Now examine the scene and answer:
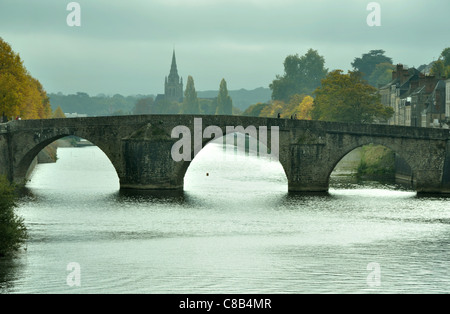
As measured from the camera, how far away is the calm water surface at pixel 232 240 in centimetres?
3130

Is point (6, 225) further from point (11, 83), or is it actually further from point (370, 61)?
point (370, 61)

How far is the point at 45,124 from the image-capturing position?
6122 centimetres

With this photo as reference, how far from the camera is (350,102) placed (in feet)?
272

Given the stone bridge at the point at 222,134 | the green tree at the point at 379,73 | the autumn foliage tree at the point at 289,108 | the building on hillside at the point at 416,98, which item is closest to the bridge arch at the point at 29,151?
the stone bridge at the point at 222,134

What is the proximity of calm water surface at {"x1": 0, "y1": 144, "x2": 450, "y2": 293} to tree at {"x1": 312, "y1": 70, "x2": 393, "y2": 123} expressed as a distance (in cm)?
1926

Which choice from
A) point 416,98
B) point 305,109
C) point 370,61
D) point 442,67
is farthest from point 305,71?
point 416,98

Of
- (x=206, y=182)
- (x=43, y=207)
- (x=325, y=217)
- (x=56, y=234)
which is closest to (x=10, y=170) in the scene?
(x=43, y=207)

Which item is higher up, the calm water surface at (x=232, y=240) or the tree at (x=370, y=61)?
the tree at (x=370, y=61)

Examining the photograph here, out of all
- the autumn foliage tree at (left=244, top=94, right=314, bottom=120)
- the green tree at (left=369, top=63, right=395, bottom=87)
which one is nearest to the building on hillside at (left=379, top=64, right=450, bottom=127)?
the autumn foliage tree at (left=244, top=94, right=314, bottom=120)

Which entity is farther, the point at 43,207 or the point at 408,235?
the point at 43,207

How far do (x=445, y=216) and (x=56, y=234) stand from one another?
23.2 m

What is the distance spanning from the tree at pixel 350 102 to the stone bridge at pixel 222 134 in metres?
24.1

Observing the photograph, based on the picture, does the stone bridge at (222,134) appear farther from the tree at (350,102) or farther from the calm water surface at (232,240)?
the tree at (350,102)
